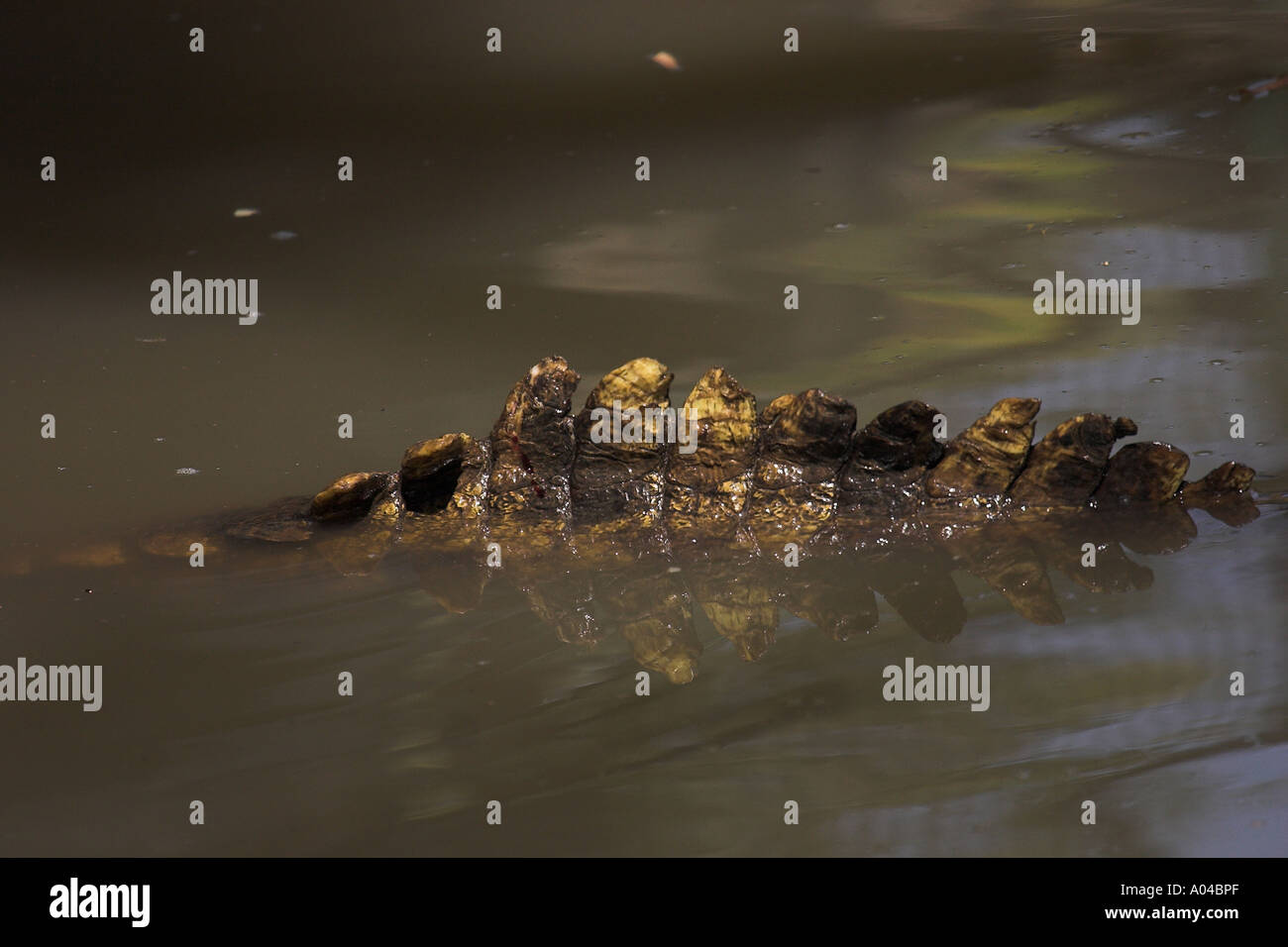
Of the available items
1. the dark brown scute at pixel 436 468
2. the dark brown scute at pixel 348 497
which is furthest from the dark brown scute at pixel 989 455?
the dark brown scute at pixel 348 497

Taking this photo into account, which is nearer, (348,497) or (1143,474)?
(1143,474)

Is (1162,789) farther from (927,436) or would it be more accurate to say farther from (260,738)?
(260,738)

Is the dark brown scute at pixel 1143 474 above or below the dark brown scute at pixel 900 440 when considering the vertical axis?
below

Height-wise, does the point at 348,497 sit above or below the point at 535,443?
below

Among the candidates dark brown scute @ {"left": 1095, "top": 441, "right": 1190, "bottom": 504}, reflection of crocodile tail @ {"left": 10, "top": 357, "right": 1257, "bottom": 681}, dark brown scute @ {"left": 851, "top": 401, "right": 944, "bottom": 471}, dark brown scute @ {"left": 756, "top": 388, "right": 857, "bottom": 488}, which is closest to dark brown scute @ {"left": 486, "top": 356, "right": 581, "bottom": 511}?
reflection of crocodile tail @ {"left": 10, "top": 357, "right": 1257, "bottom": 681}

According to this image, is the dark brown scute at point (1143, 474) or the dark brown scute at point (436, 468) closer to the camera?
the dark brown scute at point (1143, 474)

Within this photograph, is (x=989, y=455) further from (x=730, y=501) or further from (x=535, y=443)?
(x=535, y=443)

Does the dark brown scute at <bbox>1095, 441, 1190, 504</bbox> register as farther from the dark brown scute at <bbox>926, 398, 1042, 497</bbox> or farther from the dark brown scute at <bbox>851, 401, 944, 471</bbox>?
the dark brown scute at <bbox>851, 401, 944, 471</bbox>

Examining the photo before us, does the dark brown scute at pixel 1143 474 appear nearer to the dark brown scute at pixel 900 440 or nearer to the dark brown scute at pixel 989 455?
the dark brown scute at pixel 989 455

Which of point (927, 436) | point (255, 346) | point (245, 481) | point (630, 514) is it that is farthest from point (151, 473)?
point (927, 436)

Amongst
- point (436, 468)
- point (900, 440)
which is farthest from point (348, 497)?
point (900, 440)

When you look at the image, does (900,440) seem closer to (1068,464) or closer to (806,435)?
(806,435)
